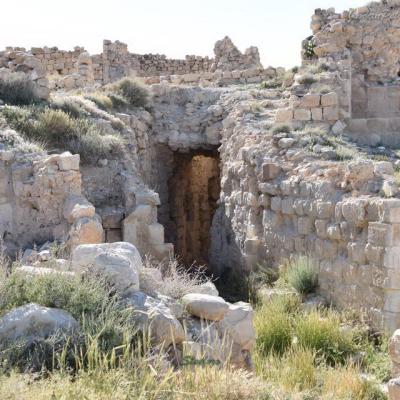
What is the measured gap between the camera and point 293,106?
11.4 m

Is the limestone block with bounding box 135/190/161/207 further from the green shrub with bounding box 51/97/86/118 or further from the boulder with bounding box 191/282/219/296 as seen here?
the boulder with bounding box 191/282/219/296

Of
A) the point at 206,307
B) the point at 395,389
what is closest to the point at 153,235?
the point at 206,307

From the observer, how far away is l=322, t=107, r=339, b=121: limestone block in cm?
1133

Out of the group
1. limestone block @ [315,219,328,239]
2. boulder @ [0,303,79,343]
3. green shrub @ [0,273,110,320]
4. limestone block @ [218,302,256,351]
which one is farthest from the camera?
limestone block @ [315,219,328,239]

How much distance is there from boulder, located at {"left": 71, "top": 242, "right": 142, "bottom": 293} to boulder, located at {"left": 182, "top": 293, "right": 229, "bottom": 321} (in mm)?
534

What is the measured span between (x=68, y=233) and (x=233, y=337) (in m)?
3.12

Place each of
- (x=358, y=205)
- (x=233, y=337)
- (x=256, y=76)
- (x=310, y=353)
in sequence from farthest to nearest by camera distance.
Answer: (x=256, y=76)
(x=358, y=205)
(x=310, y=353)
(x=233, y=337)

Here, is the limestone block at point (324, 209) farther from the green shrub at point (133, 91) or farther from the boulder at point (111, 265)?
the green shrub at point (133, 91)

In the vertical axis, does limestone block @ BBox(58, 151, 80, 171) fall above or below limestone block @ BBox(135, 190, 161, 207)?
above

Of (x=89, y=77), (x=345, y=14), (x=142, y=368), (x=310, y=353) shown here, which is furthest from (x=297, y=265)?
(x=89, y=77)

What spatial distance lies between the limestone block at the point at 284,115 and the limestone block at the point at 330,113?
675 mm

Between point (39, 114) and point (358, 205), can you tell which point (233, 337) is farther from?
point (39, 114)

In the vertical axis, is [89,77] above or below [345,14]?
below

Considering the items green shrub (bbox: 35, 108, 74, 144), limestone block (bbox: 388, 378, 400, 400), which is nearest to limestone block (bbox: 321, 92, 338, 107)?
green shrub (bbox: 35, 108, 74, 144)
